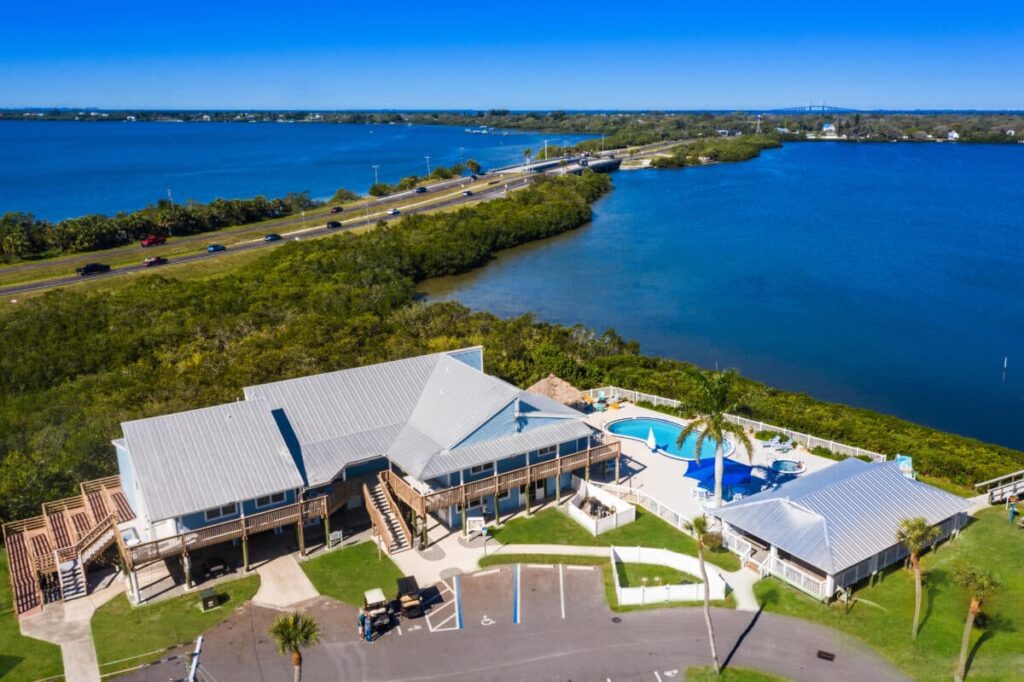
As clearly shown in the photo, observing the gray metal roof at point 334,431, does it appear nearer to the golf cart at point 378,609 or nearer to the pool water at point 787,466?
the golf cart at point 378,609

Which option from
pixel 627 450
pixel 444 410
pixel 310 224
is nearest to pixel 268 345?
pixel 444 410

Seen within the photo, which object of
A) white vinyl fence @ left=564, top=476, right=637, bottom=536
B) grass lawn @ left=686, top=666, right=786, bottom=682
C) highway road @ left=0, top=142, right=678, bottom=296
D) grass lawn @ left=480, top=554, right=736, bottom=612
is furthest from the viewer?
highway road @ left=0, top=142, right=678, bottom=296

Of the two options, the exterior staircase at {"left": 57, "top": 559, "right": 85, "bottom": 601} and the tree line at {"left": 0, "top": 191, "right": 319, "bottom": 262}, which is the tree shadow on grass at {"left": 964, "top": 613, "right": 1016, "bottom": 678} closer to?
the exterior staircase at {"left": 57, "top": 559, "right": 85, "bottom": 601}

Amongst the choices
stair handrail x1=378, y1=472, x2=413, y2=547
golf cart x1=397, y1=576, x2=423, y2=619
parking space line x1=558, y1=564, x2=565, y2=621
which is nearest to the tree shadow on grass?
parking space line x1=558, y1=564, x2=565, y2=621

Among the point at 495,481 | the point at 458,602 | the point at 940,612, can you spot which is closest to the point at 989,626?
the point at 940,612

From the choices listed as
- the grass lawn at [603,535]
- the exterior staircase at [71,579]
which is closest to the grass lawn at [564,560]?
the grass lawn at [603,535]

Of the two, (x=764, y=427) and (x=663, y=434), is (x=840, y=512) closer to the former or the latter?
(x=764, y=427)
